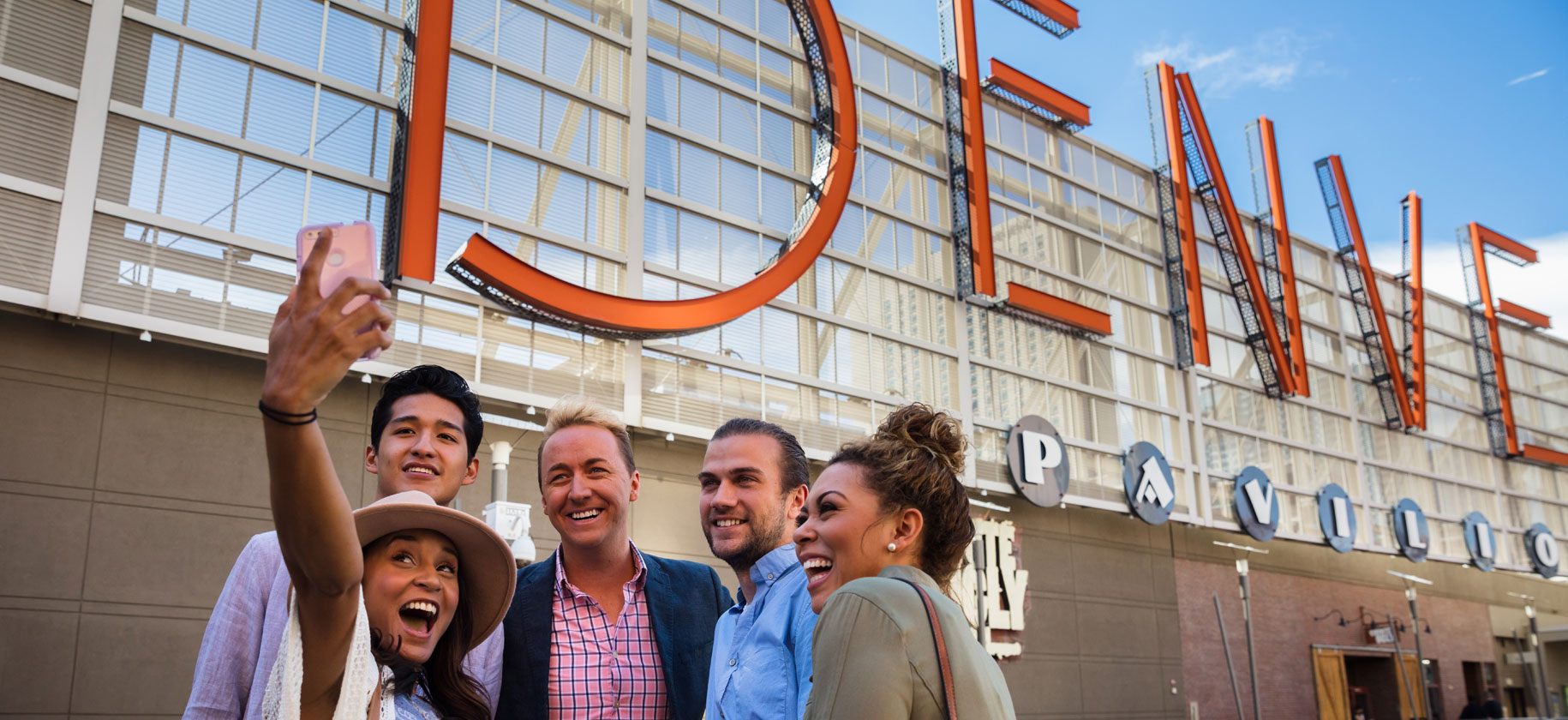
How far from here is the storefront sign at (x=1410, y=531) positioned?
99.6 feet

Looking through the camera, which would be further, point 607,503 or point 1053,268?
point 1053,268

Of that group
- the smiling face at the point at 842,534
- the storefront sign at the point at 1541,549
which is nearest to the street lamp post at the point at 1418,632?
the storefront sign at the point at 1541,549

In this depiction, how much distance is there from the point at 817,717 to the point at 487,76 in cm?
1649

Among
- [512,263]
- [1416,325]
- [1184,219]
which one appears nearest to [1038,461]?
[1184,219]

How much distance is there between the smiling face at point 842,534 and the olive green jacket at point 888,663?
31 centimetres

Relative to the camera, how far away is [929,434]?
9.36 ft

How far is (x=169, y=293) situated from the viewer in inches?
526

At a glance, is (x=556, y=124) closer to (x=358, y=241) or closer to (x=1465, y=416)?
(x=358, y=241)

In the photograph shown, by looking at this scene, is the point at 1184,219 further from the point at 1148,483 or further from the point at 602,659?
the point at 602,659

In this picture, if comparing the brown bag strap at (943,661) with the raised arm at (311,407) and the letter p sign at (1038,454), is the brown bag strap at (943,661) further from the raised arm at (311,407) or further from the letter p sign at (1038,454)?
the letter p sign at (1038,454)

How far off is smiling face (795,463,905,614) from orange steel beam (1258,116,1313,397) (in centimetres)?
2932

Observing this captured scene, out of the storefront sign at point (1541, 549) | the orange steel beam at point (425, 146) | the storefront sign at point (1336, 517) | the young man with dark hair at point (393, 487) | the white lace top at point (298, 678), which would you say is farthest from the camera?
the storefront sign at point (1541, 549)

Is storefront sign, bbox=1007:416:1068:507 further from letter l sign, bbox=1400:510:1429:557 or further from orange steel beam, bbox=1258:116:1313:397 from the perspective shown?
letter l sign, bbox=1400:510:1429:557

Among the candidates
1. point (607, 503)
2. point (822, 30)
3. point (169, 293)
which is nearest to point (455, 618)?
point (607, 503)
